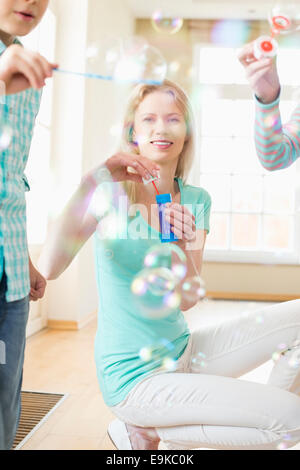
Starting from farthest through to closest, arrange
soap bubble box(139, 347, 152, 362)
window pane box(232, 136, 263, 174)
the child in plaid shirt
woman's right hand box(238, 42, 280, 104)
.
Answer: window pane box(232, 136, 263, 174) < soap bubble box(139, 347, 152, 362) < woman's right hand box(238, 42, 280, 104) < the child in plaid shirt

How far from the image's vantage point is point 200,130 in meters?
4.50

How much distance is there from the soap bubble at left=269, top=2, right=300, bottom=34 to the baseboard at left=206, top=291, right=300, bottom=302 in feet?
11.5

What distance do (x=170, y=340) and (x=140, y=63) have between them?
1.81 ft

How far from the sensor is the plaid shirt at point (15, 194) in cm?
72

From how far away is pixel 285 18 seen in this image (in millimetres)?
1011

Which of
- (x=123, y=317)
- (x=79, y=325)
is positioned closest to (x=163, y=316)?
(x=123, y=317)

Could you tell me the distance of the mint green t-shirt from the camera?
0.94 meters

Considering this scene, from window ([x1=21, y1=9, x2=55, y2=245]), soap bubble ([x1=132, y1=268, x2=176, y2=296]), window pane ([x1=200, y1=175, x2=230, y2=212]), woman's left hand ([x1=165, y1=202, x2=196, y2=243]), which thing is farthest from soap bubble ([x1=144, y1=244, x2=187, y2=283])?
window pane ([x1=200, y1=175, x2=230, y2=212])

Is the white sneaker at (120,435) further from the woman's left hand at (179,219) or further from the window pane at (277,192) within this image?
the window pane at (277,192)

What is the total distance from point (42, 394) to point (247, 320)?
3.33 ft

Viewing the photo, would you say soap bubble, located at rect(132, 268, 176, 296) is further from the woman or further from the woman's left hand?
the woman's left hand

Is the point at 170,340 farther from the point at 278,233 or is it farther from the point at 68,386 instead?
the point at 278,233

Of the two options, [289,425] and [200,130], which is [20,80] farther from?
[200,130]

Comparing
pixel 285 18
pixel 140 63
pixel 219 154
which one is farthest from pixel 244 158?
pixel 140 63
